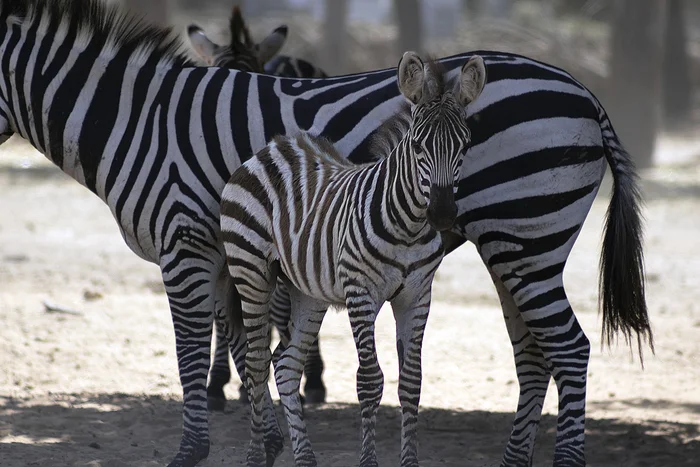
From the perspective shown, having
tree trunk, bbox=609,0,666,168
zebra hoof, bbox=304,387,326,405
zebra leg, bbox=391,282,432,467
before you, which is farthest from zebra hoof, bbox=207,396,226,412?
tree trunk, bbox=609,0,666,168

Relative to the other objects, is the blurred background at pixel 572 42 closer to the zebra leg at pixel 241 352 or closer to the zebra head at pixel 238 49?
the zebra head at pixel 238 49

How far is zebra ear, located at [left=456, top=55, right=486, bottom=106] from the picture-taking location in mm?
4094

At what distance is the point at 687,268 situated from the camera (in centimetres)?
1141

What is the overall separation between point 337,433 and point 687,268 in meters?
6.89

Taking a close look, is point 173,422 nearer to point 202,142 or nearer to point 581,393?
point 202,142

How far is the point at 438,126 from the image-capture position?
12.9 feet

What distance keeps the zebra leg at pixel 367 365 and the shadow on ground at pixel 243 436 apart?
735mm

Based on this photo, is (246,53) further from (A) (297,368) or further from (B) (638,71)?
(B) (638,71)

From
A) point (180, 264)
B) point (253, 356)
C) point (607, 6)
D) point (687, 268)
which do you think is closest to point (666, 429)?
point (253, 356)

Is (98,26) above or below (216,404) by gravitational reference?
above

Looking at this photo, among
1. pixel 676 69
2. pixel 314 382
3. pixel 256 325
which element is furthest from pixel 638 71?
pixel 256 325

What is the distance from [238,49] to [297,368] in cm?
312

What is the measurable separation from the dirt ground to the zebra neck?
5.14 ft

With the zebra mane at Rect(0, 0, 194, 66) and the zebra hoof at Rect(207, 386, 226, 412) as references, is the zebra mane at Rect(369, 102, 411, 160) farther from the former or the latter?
the zebra hoof at Rect(207, 386, 226, 412)
